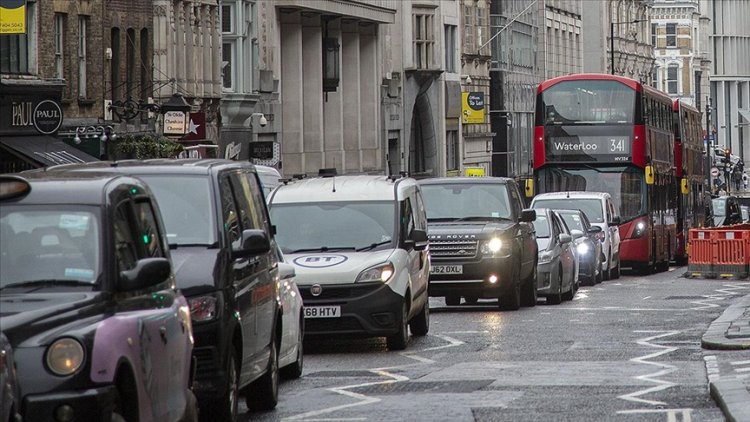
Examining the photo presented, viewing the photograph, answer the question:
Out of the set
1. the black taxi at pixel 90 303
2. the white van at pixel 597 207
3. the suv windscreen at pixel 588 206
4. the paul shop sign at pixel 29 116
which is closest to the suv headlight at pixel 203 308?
the black taxi at pixel 90 303

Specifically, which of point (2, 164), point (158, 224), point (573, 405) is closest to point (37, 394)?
point (158, 224)

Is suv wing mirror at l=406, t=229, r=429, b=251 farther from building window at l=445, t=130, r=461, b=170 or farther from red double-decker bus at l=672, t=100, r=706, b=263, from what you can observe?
building window at l=445, t=130, r=461, b=170

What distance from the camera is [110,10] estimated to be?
4531 cm

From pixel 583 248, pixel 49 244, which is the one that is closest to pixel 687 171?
pixel 583 248

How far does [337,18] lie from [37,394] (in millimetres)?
59604

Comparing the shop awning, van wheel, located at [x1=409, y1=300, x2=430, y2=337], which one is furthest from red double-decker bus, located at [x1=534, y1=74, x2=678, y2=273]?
van wheel, located at [x1=409, y1=300, x2=430, y2=337]

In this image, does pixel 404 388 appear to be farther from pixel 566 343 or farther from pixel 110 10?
pixel 110 10

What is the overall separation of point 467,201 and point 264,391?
13534 millimetres

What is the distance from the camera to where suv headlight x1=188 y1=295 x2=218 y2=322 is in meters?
12.3

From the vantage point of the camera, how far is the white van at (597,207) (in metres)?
41.2

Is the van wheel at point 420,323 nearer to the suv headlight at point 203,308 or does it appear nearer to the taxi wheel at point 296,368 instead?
the taxi wheel at point 296,368

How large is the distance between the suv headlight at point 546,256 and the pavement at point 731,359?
4623 millimetres

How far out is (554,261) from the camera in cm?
3105

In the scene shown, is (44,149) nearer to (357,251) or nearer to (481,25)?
(357,251)
